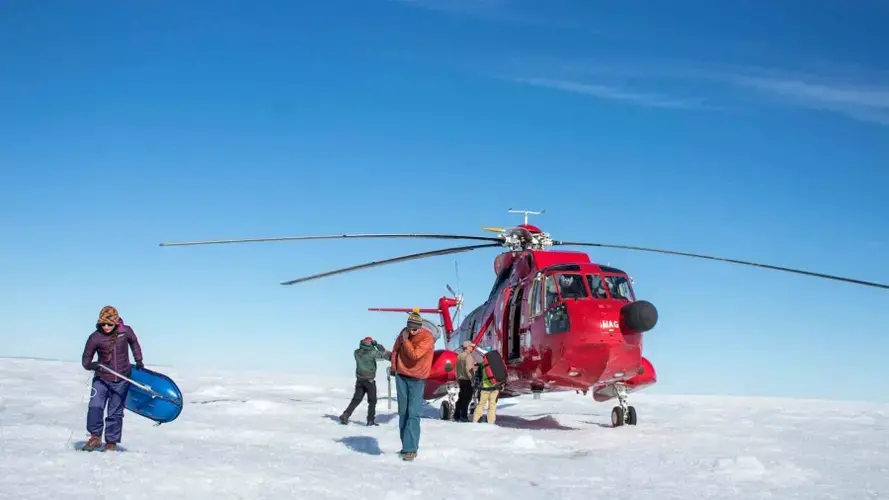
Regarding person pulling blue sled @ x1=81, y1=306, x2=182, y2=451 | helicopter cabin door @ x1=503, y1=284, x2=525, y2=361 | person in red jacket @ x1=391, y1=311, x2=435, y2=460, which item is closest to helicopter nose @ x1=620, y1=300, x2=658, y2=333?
helicopter cabin door @ x1=503, y1=284, x2=525, y2=361

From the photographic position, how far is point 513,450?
10.1 meters

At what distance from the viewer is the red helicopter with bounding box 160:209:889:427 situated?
503 inches

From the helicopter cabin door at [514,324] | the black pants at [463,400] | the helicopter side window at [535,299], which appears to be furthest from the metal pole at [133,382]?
the black pants at [463,400]

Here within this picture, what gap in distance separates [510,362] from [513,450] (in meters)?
5.45

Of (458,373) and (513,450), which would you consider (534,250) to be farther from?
(513,450)

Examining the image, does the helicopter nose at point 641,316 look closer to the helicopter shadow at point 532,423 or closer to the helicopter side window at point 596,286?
the helicopter side window at point 596,286

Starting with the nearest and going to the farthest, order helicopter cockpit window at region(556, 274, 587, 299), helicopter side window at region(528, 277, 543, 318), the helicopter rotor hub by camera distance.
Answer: helicopter cockpit window at region(556, 274, 587, 299) → helicopter side window at region(528, 277, 543, 318) → the helicopter rotor hub

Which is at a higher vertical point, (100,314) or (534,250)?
(534,250)

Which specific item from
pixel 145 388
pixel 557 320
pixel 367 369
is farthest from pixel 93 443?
pixel 557 320

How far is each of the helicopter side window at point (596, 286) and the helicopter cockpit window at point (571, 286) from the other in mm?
142

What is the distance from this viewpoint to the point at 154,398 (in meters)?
9.09

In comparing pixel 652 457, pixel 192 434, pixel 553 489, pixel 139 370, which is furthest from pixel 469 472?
pixel 192 434

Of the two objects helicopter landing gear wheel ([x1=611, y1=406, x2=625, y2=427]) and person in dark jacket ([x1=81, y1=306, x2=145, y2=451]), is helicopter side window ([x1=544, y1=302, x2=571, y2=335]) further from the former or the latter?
person in dark jacket ([x1=81, y1=306, x2=145, y2=451])

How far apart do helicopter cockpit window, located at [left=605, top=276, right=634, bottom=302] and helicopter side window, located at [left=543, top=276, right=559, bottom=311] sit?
0.93 metres
